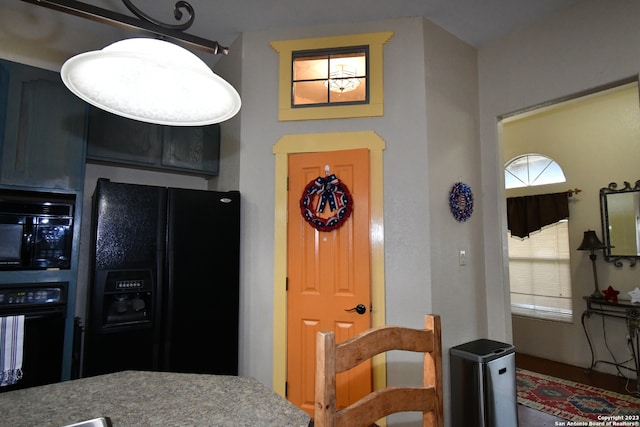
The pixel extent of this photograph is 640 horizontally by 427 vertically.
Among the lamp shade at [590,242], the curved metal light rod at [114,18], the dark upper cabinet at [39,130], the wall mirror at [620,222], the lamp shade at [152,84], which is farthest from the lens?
the lamp shade at [590,242]

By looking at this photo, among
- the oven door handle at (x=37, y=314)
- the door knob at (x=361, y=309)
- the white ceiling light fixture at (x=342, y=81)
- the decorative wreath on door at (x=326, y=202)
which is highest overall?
the white ceiling light fixture at (x=342, y=81)

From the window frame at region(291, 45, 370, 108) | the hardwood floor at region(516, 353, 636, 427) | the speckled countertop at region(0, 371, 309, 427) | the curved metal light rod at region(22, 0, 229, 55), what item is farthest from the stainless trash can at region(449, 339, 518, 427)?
the curved metal light rod at region(22, 0, 229, 55)

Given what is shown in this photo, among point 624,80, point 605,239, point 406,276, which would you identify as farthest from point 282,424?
point 605,239

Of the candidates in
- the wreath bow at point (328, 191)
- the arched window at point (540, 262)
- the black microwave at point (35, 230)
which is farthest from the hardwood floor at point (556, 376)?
the black microwave at point (35, 230)

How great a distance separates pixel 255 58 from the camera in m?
2.78

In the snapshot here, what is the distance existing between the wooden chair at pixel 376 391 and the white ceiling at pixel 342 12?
2253 millimetres

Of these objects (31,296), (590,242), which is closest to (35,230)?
(31,296)

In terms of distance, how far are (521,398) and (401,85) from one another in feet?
9.64

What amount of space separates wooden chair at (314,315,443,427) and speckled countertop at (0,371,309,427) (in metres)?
0.10

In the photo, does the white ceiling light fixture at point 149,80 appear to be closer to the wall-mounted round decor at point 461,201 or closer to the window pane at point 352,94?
the window pane at point 352,94

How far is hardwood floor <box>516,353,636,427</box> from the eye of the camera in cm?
274

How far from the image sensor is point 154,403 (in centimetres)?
104

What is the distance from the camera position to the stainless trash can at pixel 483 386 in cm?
228

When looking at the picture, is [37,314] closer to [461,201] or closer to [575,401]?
[461,201]
